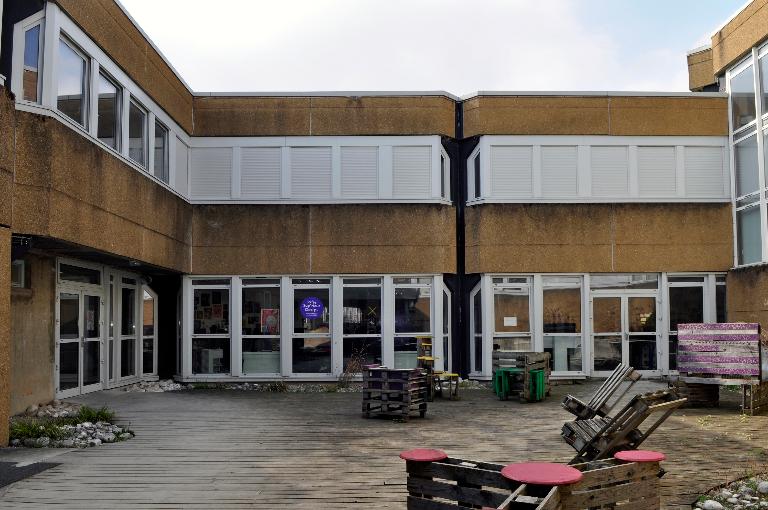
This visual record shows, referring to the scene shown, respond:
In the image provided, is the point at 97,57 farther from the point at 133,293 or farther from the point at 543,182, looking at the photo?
the point at 543,182

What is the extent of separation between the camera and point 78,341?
513 inches

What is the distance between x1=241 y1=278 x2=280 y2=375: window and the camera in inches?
667

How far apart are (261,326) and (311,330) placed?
114cm

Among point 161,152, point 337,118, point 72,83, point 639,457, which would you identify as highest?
point 337,118

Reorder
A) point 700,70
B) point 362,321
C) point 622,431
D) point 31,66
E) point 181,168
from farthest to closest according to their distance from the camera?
point 700,70
point 362,321
point 181,168
point 31,66
point 622,431

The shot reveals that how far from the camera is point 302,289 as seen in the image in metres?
17.1

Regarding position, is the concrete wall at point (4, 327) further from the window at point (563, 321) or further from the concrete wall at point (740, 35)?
the concrete wall at point (740, 35)

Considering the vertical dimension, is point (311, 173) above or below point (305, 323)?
above

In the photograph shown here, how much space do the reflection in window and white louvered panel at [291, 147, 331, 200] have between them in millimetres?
9284

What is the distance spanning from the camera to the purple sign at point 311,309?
17.0 m

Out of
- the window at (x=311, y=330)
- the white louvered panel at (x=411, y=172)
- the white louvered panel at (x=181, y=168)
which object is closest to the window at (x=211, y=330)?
the window at (x=311, y=330)

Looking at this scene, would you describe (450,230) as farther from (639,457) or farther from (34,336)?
(639,457)

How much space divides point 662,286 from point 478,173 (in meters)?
4.90

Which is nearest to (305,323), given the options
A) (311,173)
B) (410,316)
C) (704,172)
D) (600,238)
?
(410,316)
